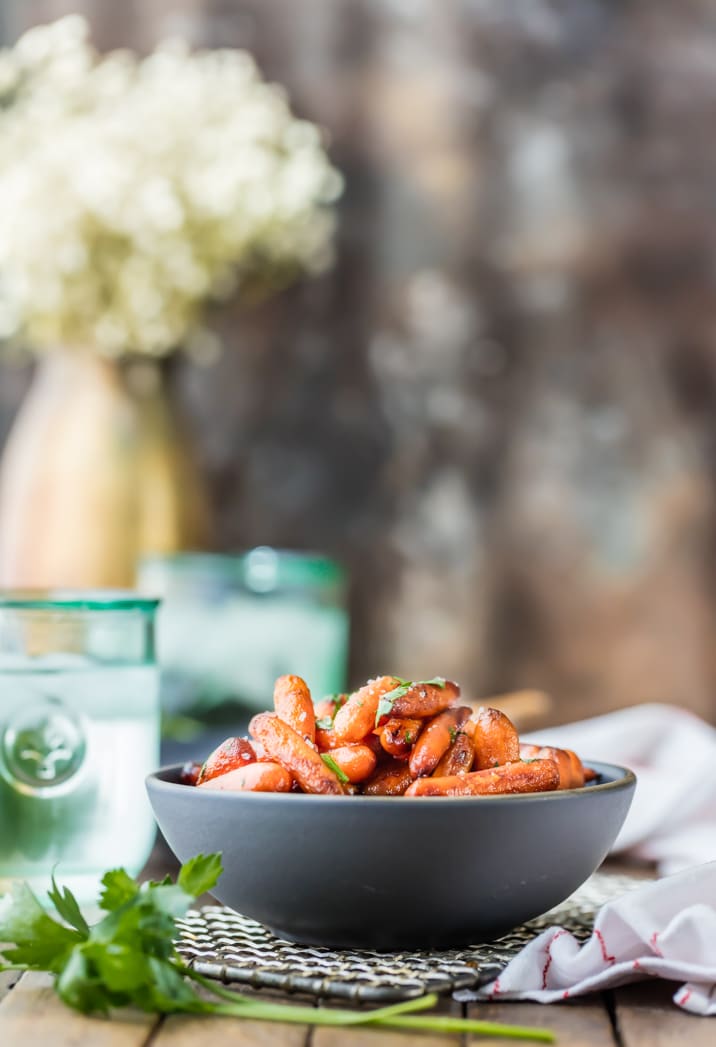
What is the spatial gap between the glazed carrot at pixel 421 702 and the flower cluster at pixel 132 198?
1005 millimetres

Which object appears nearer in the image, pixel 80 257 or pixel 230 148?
pixel 80 257

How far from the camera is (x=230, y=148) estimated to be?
1.72m

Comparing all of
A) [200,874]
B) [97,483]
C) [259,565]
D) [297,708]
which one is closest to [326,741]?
[297,708]

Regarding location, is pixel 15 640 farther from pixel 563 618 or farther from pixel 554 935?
pixel 563 618

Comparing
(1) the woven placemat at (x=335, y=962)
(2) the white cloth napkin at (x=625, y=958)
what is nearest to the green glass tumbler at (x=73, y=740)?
(1) the woven placemat at (x=335, y=962)

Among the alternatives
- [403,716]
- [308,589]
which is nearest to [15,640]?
[403,716]

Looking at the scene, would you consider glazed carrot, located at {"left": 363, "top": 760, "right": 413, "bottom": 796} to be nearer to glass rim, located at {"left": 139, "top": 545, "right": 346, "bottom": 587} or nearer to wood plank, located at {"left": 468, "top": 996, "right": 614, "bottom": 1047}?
wood plank, located at {"left": 468, "top": 996, "right": 614, "bottom": 1047}

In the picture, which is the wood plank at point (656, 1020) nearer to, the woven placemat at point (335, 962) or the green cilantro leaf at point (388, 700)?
the woven placemat at point (335, 962)

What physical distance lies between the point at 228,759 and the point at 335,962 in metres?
0.13

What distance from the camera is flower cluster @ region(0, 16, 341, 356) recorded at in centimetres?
159

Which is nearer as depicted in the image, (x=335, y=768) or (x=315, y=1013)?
(x=315, y=1013)

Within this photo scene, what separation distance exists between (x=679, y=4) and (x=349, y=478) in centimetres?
87

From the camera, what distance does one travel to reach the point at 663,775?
1.13 metres

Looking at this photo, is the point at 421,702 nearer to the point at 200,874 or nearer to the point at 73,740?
the point at 200,874
